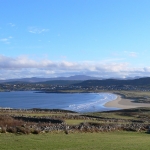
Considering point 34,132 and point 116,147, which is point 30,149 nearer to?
point 116,147

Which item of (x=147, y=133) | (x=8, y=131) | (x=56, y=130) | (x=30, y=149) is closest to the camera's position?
(x=30, y=149)

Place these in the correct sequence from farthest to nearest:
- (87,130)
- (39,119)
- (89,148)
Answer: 1. (39,119)
2. (87,130)
3. (89,148)

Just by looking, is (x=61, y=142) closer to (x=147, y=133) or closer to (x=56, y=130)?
(x=56, y=130)

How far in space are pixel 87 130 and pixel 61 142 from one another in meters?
7.79

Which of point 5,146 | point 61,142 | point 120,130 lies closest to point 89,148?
point 61,142

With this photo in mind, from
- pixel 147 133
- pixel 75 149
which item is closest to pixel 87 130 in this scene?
pixel 147 133

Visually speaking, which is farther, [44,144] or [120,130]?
[120,130]

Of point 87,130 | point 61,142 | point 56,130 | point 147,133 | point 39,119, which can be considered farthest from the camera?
point 39,119

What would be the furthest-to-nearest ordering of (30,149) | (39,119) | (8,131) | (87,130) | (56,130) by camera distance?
(39,119) < (87,130) < (56,130) < (8,131) < (30,149)

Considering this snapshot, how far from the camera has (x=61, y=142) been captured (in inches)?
744

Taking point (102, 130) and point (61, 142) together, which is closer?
point (61, 142)

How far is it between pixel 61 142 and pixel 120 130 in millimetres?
11186

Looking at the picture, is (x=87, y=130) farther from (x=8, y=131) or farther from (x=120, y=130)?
(x=8, y=131)

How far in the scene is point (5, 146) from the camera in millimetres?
16078
